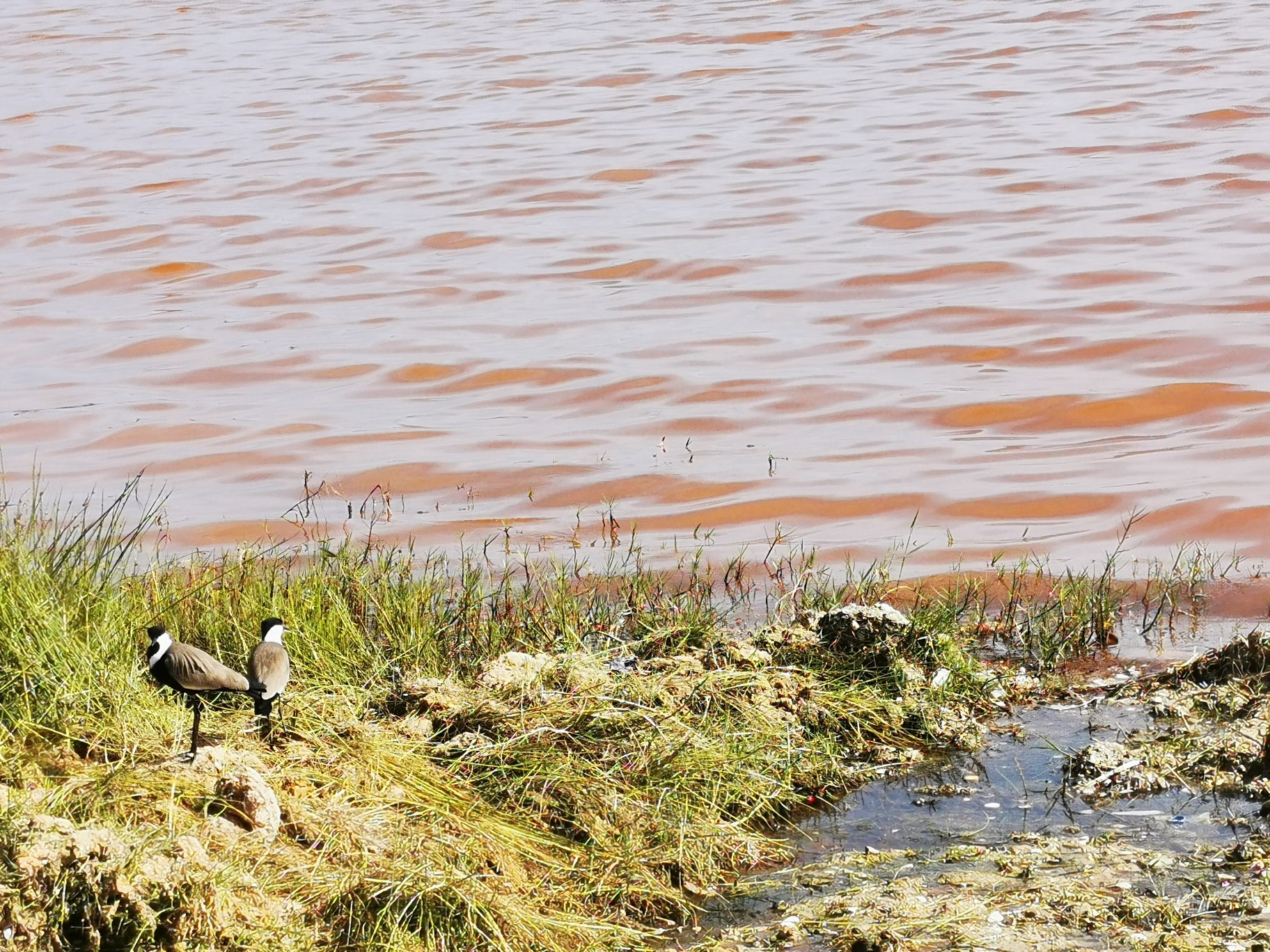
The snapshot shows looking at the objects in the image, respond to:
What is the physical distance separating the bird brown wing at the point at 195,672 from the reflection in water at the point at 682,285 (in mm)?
3559

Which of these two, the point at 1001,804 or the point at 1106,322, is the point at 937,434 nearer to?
the point at 1106,322

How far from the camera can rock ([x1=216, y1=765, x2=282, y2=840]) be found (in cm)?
421

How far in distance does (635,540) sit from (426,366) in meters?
3.45

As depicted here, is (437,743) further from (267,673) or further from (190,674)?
(190,674)

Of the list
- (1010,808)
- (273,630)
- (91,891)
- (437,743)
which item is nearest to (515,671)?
(437,743)

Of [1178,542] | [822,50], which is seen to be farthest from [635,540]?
[822,50]

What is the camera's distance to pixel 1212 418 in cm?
891

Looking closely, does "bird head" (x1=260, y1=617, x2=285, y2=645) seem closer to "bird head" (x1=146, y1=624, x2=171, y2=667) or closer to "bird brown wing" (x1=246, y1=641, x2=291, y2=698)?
"bird brown wing" (x1=246, y1=641, x2=291, y2=698)

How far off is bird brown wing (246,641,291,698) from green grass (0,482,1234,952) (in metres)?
0.19

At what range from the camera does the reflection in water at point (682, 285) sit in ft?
28.0

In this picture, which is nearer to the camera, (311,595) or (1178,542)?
(311,595)

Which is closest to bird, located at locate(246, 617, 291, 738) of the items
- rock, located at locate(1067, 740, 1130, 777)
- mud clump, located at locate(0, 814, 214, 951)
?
mud clump, located at locate(0, 814, 214, 951)

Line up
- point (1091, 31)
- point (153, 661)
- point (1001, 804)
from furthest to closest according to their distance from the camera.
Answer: point (1091, 31) → point (1001, 804) → point (153, 661)

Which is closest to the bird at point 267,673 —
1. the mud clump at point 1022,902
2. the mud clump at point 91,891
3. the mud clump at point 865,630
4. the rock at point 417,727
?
the rock at point 417,727
